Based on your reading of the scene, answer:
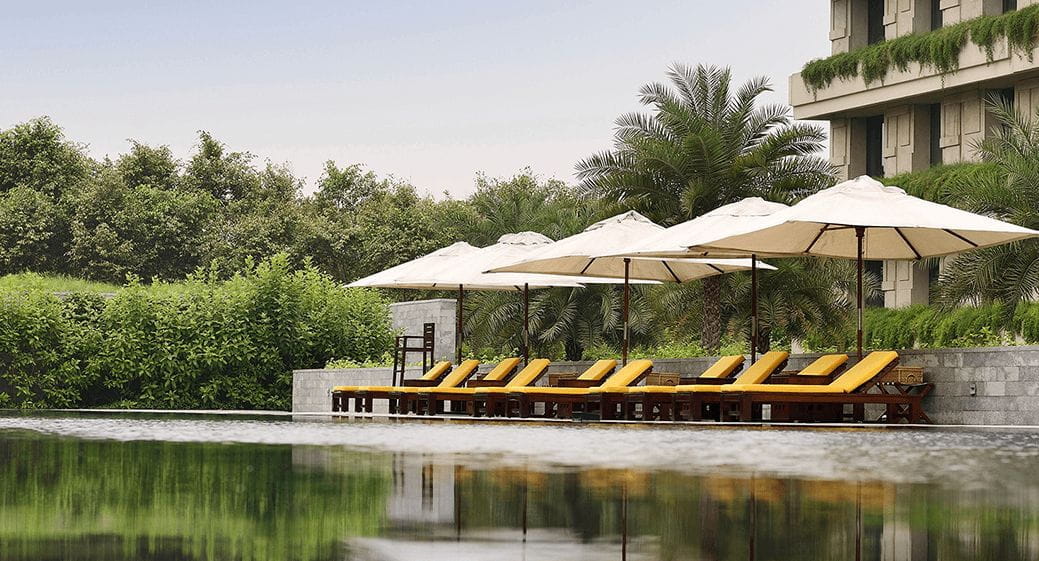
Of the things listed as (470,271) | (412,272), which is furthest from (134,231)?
(470,271)

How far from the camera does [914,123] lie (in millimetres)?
42688

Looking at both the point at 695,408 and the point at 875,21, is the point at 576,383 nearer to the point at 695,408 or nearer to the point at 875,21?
the point at 695,408

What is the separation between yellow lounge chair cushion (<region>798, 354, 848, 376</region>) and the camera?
19.4 meters

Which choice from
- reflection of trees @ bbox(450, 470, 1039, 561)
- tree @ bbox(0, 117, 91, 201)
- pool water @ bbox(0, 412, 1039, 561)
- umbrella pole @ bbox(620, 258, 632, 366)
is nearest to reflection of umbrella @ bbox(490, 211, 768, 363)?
umbrella pole @ bbox(620, 258, 632, 366)

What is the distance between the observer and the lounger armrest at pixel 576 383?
22.2m

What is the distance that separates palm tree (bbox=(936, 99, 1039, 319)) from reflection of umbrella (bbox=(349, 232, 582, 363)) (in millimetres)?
6800

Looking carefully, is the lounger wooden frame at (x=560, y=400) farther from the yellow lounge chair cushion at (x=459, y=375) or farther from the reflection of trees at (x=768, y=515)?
the reflection of trees at (x=768, y=515)

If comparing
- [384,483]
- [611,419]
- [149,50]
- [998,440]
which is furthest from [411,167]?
[384,483]

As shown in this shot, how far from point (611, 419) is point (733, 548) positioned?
14585 millimetres

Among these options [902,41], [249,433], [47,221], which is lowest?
[249,433]

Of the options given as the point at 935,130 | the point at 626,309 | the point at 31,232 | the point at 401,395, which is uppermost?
the point at 935,130

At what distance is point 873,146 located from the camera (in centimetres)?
4528

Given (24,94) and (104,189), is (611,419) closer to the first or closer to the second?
(104,189)

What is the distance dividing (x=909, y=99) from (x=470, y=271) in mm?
20317
